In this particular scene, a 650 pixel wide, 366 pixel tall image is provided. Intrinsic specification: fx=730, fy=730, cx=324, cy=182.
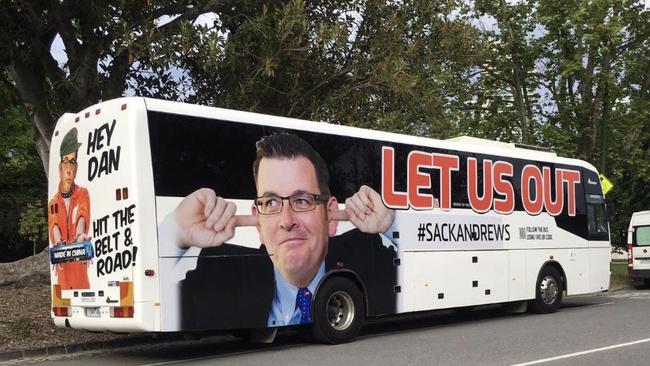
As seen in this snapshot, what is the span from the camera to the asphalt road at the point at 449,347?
29.2 feet

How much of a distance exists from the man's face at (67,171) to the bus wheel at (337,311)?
Result: 3.69 metres

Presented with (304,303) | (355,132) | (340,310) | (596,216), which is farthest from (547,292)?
(304,303)

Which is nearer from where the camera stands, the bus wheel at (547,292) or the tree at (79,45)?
the tree at (79,45)

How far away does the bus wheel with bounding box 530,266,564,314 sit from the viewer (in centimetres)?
1441

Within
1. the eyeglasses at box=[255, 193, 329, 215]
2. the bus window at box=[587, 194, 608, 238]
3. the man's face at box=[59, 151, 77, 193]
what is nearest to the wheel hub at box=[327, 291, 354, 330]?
the eyeglasses at box=[255, 193, 329, 215]

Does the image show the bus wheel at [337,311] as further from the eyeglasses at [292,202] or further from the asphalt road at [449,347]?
the eyeglasses at [292,202]

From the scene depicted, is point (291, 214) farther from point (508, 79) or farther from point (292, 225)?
point (508, 79)

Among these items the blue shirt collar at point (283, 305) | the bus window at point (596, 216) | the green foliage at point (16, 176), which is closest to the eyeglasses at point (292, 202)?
the blue shirt collar at point (283, 305)

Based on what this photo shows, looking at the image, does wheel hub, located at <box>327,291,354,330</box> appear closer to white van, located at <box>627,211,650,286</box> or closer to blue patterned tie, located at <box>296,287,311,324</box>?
blue patterned tie, located at <box>296,287,311,324</box>

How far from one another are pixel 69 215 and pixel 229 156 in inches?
89.3

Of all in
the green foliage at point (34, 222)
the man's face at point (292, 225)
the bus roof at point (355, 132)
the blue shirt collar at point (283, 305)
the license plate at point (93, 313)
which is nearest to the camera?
the license plate at point (93, 313)

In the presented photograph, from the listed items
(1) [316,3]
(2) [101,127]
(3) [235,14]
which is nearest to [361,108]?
(1) [316,3]

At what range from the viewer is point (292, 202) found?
1012cm

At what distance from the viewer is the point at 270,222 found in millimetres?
9883
